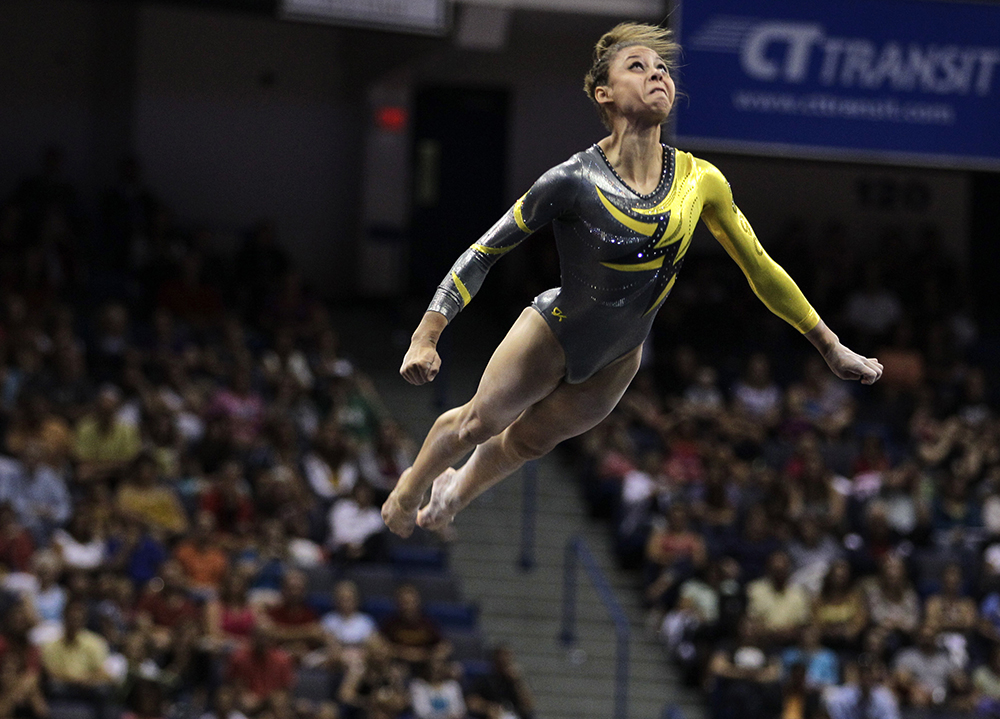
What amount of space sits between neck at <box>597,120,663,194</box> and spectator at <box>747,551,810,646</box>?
701 cm

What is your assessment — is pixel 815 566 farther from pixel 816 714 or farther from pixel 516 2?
pixel 516 2

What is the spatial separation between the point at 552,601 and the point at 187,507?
10.6ft

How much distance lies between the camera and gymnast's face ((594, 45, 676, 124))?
3.89 metres

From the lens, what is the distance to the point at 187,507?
33.9 ft

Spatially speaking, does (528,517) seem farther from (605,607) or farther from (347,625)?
(347,625)

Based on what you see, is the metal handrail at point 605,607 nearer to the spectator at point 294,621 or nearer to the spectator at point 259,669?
the spectator at point 294,621

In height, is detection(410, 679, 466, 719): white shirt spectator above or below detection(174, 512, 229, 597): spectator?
below

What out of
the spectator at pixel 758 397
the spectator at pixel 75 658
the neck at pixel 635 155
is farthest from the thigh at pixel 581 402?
the spectator at pixel 758 397

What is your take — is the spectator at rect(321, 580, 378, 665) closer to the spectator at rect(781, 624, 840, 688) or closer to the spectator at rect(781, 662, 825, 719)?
the spectator at rect(781, 662, 825, 719)

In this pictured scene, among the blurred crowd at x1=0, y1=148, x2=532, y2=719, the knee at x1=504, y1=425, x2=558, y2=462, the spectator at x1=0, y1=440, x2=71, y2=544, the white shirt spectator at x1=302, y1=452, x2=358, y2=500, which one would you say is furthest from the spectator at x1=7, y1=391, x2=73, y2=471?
the knee at x1=504, y1=425, x2=558, y2=462

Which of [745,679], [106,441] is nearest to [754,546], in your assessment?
[745,679]

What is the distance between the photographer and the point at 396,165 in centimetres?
1617

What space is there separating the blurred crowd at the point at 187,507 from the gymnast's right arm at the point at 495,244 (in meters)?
5.50

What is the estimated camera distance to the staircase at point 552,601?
10992mm
